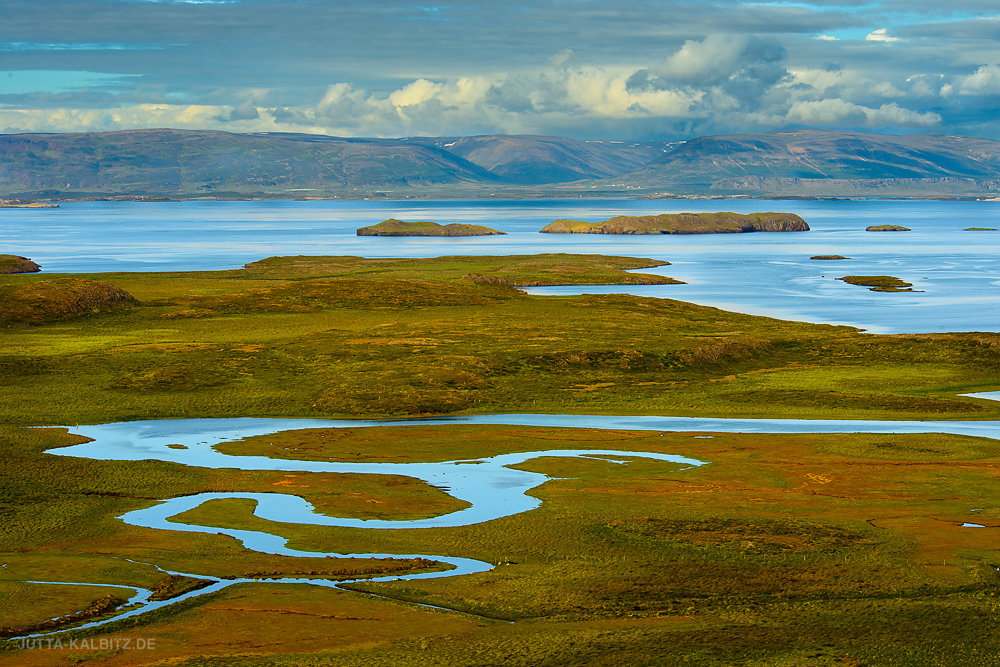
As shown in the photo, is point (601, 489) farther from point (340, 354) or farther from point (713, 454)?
point (340, 354)

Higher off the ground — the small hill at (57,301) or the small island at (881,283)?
the small hill at (57,301)

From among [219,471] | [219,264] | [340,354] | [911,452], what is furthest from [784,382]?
[219,264]

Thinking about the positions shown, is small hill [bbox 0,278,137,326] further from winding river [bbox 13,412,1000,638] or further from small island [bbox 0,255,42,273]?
small island [bbox 0,255,42,273]

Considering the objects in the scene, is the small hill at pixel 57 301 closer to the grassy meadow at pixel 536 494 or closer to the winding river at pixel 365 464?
the grassy meadow at pixel 536 494

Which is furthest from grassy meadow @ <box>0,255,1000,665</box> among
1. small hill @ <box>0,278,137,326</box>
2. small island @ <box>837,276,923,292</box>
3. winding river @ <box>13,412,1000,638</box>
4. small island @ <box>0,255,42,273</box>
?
small island @ <box>0,255,42,273</box>

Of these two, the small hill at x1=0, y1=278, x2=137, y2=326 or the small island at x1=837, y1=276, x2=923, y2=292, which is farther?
A: the small island at x1=837, y1=276, x2=923, y2=292

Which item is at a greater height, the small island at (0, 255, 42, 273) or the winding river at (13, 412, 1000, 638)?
the small island at (0, 255, 42, 273)

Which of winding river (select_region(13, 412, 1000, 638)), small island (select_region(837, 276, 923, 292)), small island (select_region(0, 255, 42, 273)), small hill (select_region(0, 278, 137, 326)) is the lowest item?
winding river (select_region(13, 412, 1000, 638))

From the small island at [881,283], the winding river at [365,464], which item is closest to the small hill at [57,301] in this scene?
the winding river at [365,464]

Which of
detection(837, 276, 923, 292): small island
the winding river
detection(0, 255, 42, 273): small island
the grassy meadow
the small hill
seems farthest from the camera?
detection(0, 255, 42, 273): small island
